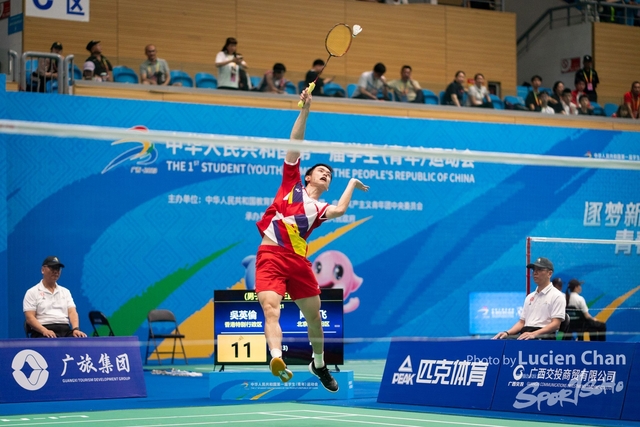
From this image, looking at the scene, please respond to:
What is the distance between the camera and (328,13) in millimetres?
25078

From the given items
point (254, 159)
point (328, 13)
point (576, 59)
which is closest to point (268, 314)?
point (254, 159)

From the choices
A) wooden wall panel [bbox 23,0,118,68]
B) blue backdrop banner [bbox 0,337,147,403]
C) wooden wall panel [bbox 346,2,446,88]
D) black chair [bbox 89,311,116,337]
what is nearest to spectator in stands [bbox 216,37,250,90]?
wooden wall panel [bbox 23,0,118,68]

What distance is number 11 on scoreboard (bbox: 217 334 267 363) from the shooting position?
1477 centimetres

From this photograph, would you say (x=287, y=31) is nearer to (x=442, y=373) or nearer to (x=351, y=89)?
(x=351, y=89)

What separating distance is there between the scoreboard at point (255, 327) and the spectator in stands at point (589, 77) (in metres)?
13.8

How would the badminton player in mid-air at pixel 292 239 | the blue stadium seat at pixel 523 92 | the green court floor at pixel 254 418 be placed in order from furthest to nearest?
the blue stadium seat at pixel 523 92, the green court floor at pixel 254 418, the badminton player in mid-air at pixel 292 239

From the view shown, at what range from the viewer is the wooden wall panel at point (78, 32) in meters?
21.4

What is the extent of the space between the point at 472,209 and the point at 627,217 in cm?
397

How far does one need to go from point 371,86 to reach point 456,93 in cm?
219

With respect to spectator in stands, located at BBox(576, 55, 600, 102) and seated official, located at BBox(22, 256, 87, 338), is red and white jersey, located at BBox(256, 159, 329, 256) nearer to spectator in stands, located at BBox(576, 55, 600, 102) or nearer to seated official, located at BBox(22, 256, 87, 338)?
seated official, located at BBox(22, 256, 87, 338)

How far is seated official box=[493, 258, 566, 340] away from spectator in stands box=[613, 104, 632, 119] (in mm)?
13836

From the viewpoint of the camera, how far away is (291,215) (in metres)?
9.41

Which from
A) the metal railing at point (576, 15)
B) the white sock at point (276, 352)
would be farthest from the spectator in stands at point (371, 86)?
the white sock at point (276, 352)

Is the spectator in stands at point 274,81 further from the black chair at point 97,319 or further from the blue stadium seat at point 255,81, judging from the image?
the black chair at point 97,319
